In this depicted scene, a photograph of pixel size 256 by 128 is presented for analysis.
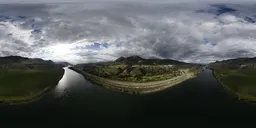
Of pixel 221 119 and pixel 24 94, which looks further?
pixel 24 94

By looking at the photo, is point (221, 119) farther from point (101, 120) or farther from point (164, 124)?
point (101, 120)

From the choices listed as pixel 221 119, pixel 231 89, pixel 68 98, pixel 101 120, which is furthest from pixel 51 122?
pixel 231 89

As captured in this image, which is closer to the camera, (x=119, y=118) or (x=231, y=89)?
(x=119, y=118)

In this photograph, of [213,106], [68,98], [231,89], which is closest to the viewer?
[213,106]

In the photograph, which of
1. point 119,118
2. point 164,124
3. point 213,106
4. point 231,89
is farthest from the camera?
point 231,89

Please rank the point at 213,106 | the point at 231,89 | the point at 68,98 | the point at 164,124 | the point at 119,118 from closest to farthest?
the point at 164,124, the point at 119,118, the point at 213,106, the point at 68,98, the point at 231,89

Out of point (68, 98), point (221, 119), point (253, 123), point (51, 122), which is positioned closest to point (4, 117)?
point (51, 122)

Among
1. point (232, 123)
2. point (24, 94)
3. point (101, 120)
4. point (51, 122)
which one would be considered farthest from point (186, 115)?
point (24, 94)

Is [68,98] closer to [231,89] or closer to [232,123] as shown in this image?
[232,123]
